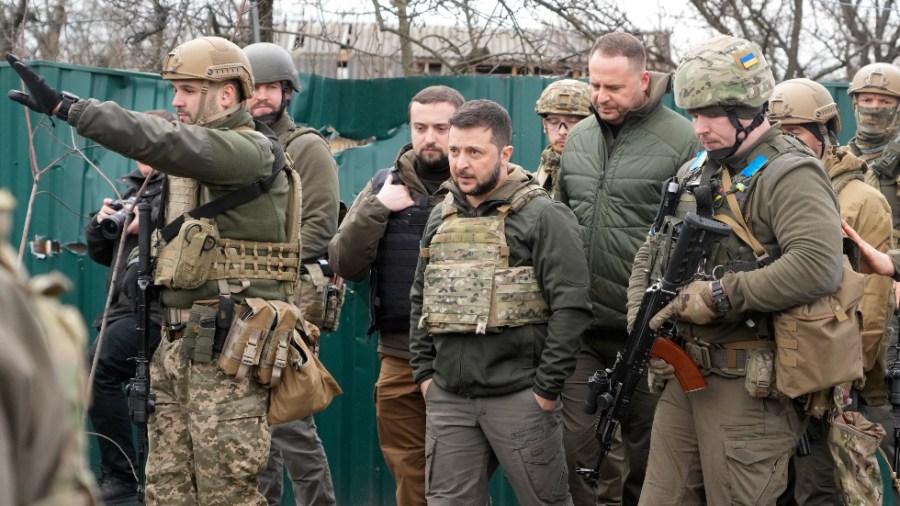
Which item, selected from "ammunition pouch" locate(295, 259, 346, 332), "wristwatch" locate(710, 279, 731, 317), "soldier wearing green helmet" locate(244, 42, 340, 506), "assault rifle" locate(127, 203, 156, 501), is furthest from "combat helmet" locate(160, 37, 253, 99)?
"wristwatch" locate(710, 279, 731, 317)

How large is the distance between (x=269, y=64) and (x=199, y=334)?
193cm

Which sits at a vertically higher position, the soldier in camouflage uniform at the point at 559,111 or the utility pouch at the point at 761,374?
the soldier in camouflage uniform at the point at 559,111

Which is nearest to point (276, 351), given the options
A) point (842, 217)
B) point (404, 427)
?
point (404, 427)

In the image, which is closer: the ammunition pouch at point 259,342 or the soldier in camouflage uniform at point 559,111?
the ammunition pouch at point 259,342

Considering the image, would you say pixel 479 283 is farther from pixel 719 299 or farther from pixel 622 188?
pixel 719 299

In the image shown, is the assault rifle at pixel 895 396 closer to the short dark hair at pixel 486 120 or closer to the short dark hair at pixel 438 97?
the short dark hair at pixel 486 120

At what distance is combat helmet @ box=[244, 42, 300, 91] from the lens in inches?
245

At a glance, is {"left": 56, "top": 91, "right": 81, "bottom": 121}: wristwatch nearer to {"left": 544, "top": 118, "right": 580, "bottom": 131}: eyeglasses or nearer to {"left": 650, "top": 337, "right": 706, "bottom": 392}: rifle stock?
{"left": 650, "top": 337, "right": 706, "bottom": 392}: rifle stock

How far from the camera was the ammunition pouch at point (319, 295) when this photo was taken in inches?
240

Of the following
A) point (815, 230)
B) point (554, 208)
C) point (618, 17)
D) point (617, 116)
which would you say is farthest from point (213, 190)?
point (618, 17)

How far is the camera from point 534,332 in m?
4.92

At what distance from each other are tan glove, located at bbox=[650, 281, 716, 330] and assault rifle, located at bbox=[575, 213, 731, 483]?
4 cm

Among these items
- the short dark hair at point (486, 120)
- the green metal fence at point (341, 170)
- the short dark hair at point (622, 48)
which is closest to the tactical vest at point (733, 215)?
the short dark hair at point (486, 120)

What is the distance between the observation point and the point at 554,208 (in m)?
5.00
